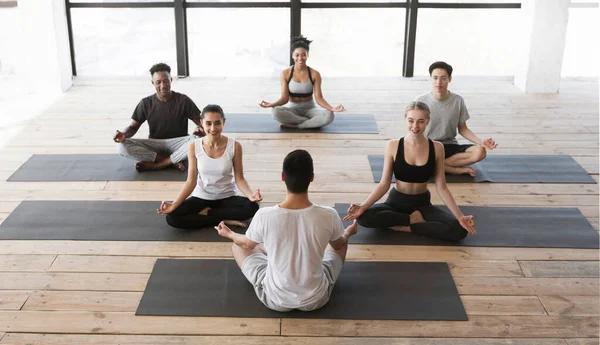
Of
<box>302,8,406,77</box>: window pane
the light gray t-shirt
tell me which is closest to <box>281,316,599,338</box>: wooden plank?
the light gray t-shirt

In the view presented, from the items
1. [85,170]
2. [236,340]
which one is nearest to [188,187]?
[236,340]

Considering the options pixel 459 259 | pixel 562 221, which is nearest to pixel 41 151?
pixel 459 259

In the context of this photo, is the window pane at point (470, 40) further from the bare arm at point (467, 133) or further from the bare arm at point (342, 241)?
the bare arm at point (342, 241)

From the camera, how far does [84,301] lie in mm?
3146

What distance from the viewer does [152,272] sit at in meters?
3.40

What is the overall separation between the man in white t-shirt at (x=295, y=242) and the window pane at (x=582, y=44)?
5913 millimetres

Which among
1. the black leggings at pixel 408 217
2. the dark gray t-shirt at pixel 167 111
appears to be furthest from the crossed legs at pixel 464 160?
the dark gray t-shirt at pixel 167 111

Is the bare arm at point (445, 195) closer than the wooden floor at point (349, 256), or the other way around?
the wooden floor at point (349, 256)

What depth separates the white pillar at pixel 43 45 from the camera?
22.8 feet

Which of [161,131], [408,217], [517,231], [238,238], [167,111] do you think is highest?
[167,111]

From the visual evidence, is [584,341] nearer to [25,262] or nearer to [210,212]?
[210,212]

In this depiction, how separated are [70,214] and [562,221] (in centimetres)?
298

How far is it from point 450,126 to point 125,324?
106 inches

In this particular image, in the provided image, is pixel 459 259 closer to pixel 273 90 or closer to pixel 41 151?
pixel 41 151
